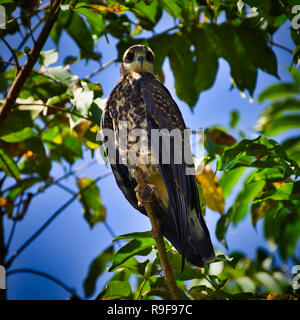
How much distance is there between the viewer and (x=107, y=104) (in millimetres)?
2793

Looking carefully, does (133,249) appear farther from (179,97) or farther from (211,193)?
(179,97)

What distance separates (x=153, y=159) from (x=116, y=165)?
256 mm

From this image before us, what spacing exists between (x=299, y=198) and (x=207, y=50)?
127 cm

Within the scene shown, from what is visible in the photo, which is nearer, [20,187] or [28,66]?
[28,66]

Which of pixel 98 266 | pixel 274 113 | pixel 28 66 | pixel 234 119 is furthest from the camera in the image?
pixel 274 113

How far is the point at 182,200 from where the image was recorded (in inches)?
97.3

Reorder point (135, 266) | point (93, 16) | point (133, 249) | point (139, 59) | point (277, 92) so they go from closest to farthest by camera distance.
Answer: point (133, 249)
point (135, 266)
point (93, 16)
point (139, 59)
point (277, 92)

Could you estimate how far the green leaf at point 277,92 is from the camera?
7.34m

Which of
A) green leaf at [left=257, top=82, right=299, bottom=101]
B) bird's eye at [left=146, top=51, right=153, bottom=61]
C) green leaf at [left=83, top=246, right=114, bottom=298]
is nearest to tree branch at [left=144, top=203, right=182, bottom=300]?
bird's eye at [left=146, top=51, right=153, bottom=61]

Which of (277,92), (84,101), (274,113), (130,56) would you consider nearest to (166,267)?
(84,101)

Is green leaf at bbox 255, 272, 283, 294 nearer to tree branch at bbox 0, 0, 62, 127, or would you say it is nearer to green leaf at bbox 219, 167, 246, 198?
green leaf at bbox 219, 167, 246, 198

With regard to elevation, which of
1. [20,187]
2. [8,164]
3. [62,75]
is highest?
[62,75]

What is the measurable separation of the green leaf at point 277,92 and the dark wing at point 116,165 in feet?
16.4

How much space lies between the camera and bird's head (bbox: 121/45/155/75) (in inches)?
122
